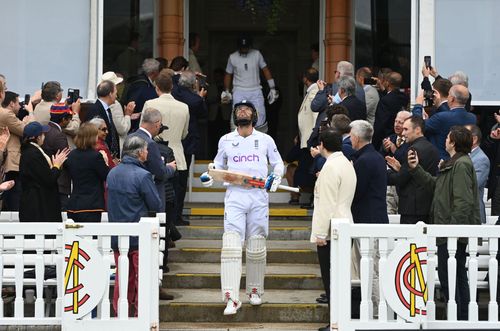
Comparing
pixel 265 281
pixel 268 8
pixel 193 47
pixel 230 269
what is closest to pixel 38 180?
pixel 230 269

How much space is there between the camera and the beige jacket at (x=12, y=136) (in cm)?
1173

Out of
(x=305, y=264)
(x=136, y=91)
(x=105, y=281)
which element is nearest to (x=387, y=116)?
(x=305, y=264)

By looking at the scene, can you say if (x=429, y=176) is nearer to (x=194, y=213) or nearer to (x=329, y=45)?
(x=194, y=213)

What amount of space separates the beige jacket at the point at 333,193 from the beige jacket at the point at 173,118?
249cm

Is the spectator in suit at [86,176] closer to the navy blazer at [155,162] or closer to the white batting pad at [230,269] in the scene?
the navy blazer at [155,162]

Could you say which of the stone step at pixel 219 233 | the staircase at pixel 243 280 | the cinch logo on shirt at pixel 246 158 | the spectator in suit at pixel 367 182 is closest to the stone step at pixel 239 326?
the staircase at pixel 243 280

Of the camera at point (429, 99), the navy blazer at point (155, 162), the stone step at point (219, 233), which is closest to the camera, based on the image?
the navy blazer at point (155, 162)

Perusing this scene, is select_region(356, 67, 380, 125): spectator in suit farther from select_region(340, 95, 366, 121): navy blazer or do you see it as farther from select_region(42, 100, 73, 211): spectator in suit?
select_region(42, 100, 73, 211): spectator in suit

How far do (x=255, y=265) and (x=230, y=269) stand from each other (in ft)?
0.82

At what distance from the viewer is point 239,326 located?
1055cm

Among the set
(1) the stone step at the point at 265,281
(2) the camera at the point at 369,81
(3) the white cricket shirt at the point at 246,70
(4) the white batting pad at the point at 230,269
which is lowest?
(1) the stone step at the point at 265,281

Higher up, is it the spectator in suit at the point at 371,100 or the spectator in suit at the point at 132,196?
the spectator in suit at the point at 371,100

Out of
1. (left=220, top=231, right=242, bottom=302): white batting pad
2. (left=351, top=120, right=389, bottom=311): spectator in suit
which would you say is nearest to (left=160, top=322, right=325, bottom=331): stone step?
(left=220, top=231, right=242, bottom=302): white batting pad

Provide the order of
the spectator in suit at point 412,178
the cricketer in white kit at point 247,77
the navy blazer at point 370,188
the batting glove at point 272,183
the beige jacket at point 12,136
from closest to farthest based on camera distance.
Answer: the navy blazer at point 370,188, the spectator in suit at point 412,178, the batting glove at point 272,183, the beige jacket at point 12,136, the cricketer in white kit at point 247,77
